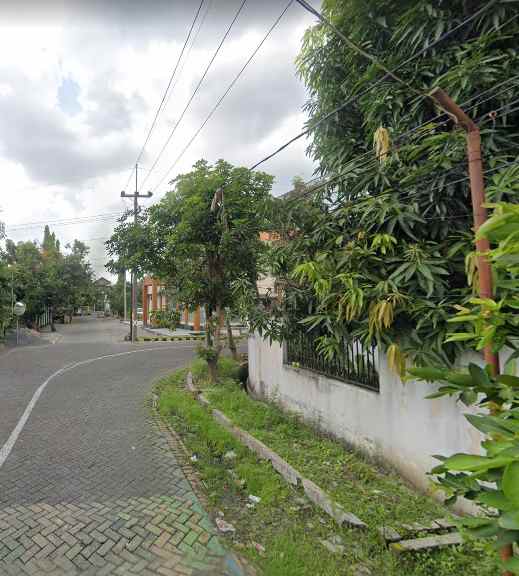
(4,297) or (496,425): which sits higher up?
(4,297)

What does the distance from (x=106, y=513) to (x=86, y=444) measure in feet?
6.66

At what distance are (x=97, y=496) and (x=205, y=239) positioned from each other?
18.4ft

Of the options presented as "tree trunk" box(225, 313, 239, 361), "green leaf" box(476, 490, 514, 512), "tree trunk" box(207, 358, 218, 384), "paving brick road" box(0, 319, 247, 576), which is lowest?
"paving brick road" box(0, 319, 247, 576)

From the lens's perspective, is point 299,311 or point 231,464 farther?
point 299,311

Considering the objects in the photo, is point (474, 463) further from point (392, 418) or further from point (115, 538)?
point (392, 418)

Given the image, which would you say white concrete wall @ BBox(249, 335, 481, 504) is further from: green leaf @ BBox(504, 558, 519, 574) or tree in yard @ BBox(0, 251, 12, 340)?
tree in yard @ BBox(0, 251, 12, 340)

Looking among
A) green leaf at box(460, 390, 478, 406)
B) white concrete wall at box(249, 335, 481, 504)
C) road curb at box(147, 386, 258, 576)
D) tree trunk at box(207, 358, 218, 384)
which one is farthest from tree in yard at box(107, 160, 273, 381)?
green leaf at box(460, 390, 478, 406)

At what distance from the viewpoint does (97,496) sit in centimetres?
367

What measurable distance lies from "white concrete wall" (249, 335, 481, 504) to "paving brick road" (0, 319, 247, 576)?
2.19m

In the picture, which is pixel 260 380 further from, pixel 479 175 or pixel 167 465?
pixel 479 175

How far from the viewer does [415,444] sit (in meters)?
3.73

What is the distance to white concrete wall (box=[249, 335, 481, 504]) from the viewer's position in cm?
337

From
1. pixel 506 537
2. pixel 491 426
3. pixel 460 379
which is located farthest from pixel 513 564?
pixel 460 379

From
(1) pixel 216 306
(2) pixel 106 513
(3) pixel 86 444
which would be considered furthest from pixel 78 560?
(1) pixel 216 306
